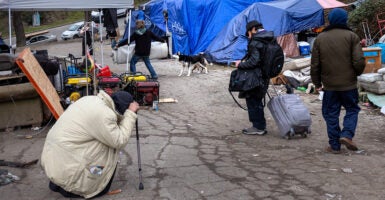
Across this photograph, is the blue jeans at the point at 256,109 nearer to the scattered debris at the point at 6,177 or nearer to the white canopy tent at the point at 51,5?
the scattered debris at the point at 6,177

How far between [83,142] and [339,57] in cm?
325

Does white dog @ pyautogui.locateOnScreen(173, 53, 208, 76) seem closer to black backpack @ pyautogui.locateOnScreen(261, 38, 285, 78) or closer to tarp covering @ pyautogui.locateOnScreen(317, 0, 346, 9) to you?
tarp covering @ pyautogui.locateOnScreen(317, 0, 346, 9)

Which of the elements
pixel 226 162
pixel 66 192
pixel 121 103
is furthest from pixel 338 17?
pixel 66 192

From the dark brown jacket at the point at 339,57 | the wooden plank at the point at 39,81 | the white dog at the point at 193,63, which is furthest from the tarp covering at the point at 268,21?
the dark brown jacket at the point at 339,57

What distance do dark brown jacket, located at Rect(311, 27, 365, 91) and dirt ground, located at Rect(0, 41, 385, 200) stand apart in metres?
0.93

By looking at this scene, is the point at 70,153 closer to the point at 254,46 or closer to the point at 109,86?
the point at 254,46

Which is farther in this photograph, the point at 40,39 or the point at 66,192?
the point at 40,39

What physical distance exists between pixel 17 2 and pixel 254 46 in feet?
16.3

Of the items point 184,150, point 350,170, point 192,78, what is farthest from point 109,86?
point 350,170

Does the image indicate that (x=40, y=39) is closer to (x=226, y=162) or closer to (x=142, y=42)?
(x=142, y=42)

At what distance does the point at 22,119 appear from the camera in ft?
25.6

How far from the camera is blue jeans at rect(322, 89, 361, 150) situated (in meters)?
5.98

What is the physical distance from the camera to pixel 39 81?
7293 millimetres

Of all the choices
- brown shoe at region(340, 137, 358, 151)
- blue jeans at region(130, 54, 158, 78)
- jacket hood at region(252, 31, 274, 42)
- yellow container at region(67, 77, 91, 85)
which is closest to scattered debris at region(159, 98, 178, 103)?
yellow container at region(67, 77, 91, 85)
